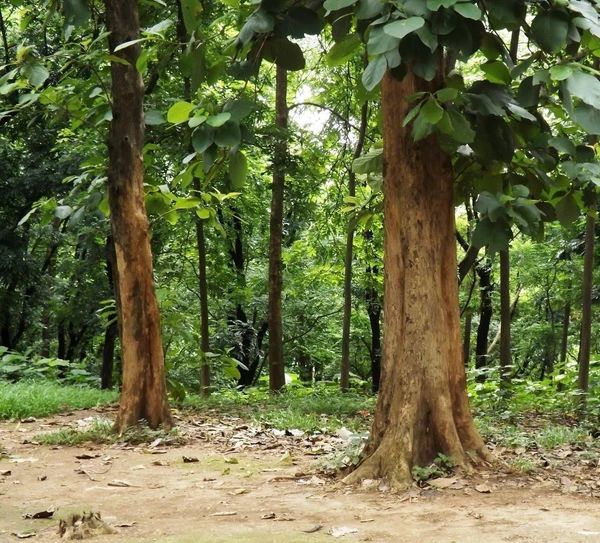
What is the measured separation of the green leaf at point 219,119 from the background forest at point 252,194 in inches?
1.0

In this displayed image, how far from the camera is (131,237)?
7141 mm

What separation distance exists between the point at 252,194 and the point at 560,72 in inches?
560

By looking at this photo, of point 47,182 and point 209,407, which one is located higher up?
point 47,182

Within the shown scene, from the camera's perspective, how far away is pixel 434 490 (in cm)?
440

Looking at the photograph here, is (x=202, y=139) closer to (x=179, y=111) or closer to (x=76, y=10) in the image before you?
(x=179, y=111)

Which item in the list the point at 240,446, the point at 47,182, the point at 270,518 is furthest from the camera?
the point at 47,182

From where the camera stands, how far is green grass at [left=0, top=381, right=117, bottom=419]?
28.9ft

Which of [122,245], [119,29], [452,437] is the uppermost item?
[119,29]

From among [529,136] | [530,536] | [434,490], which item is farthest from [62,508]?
[529,136]

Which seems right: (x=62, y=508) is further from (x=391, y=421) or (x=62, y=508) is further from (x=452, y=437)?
(x=452, y=437)

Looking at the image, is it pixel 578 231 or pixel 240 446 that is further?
pixel 578 231

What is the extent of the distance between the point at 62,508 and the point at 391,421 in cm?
213

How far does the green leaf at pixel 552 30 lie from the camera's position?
334cm

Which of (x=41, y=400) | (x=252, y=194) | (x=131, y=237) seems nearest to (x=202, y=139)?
(x=131, y=237)
